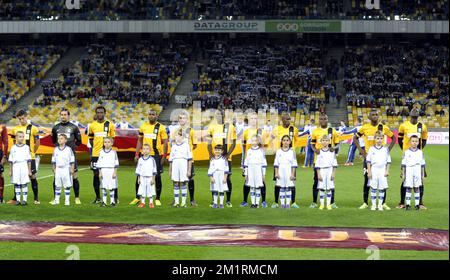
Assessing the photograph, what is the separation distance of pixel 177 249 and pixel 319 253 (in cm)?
184

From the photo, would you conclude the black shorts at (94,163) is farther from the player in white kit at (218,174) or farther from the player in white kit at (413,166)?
the player in white kit at (413,166)

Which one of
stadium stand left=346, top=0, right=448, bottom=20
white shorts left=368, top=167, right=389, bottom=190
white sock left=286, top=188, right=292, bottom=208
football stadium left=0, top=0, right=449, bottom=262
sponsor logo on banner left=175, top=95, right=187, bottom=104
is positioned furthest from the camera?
stadium stand left=346, top=0, right=448, bottom=20

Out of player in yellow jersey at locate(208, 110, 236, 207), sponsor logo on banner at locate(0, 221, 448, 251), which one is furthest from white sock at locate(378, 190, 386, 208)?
player in yellow jersey at locate(208, 110, 236, 207)

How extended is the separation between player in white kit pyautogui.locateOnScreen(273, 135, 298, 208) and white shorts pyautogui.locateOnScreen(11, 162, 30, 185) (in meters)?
4.58

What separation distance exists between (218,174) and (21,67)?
3409 centimetres

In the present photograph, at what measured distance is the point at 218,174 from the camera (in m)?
12.9

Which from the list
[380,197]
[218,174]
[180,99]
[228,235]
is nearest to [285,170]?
[218,174]

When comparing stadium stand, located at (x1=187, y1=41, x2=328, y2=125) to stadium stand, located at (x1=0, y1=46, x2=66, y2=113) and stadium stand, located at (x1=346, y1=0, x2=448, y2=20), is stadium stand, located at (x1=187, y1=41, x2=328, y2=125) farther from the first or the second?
stadium stand, located at (x1=0, y1=46, x2=66, y2=113)

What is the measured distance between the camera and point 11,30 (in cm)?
4281

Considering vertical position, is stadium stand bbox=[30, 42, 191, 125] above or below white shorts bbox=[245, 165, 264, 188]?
Answer: above

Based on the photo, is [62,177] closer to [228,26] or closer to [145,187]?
[145,187]

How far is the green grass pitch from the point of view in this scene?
8875 mm

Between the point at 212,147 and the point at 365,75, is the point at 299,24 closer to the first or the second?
the point at 365,75
